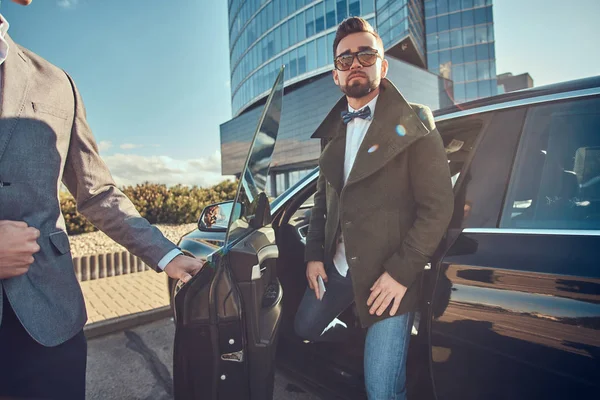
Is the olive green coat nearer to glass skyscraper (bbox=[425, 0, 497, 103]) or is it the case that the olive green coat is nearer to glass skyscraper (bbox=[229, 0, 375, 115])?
glass skyscraper (bbox=[229, 0, 375, 115])

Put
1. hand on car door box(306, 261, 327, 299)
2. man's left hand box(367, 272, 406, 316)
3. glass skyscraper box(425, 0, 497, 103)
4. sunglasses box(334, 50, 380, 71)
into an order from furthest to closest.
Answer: glass skyscraper box(425, 0, 497, 103)
hand on car door box(306, 261, 327, 299)
sunglasses box(334, 50, 380, 71)
man's left hand box(367, 272, 406, 316)

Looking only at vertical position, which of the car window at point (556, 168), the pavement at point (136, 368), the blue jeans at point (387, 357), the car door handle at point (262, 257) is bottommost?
the pavement at point (136, 368)

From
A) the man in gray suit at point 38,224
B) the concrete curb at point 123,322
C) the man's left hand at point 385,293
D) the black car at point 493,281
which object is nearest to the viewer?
the man in gray suit at point 38,224

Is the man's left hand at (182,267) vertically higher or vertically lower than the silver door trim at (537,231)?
lower

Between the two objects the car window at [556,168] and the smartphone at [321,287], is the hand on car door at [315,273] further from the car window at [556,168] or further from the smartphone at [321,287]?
the car window at [556,168]

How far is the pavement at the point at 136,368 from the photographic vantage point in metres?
2.39

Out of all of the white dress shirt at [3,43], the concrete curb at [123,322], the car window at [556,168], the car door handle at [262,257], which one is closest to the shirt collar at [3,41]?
the white dress shirt at [3,43]

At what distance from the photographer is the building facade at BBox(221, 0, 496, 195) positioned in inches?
926

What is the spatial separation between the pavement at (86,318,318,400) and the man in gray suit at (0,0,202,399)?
1.44m

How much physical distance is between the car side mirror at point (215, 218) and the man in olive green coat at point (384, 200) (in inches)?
36.8

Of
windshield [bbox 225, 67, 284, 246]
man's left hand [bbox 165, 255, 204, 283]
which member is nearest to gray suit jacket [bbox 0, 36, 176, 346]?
man's left hand [bbox 165, 255, 204, 283]

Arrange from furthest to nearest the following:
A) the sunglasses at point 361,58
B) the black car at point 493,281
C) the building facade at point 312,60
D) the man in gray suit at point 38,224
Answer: the building facade at point 312,60 < the sunglasses at point 361,58 < the black car at point 493,281 < the man in gray suit at point 38,224

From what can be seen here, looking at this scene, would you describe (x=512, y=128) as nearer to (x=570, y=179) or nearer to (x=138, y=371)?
(x=570, y=179)

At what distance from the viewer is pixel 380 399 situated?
1.38 metres
